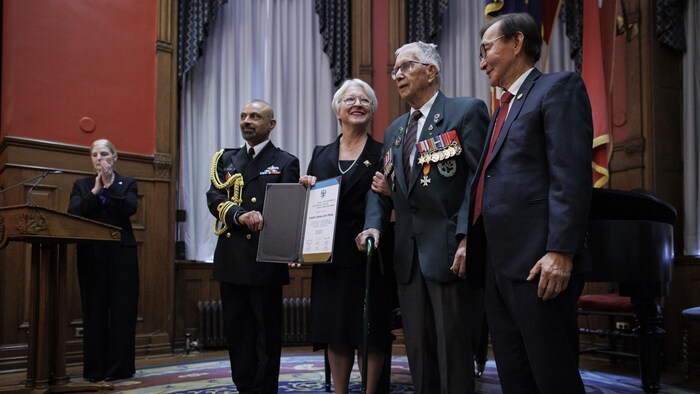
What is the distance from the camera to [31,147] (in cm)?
477

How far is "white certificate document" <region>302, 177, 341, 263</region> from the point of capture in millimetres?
2506

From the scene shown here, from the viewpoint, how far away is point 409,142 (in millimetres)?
2312

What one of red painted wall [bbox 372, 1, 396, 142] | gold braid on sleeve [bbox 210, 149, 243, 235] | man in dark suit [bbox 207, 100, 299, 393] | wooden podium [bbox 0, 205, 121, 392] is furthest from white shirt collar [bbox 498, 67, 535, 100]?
red painted wall [bbox 372, 1, 396, 142]

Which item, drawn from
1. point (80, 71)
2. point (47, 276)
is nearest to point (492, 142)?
point (47, 276)

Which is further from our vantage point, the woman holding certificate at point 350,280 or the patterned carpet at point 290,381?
the patterned carpet at point 290,381

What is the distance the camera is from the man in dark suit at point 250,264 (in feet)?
9.52

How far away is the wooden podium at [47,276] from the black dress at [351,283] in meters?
1.53

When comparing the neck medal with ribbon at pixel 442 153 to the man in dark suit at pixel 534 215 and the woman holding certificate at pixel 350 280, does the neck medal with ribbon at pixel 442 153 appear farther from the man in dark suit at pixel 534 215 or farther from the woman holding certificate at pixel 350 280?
the woman holding certificate at pixel 350 280

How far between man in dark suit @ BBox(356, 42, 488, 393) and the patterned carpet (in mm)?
1459

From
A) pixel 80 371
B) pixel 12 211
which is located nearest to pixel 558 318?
pixel 12 211

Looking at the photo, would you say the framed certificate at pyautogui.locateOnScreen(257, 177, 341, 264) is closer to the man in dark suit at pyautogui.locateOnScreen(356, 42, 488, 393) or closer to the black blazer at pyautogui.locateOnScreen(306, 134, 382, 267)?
the black blazer at pyautogui.locateOnScreen(306, 134, 382, 267)

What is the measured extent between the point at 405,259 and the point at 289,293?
3.89 meters

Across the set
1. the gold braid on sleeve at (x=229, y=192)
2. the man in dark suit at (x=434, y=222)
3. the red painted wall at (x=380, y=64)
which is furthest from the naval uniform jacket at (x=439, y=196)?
the red painted wall at (x=380, y=64)

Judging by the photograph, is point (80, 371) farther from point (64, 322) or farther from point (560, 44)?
point (560, 44)
